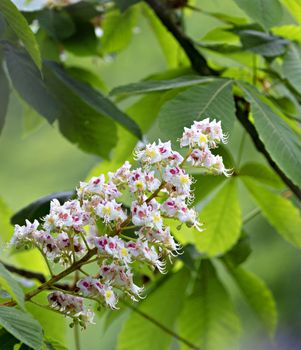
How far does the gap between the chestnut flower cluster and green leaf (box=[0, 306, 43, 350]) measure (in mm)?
59

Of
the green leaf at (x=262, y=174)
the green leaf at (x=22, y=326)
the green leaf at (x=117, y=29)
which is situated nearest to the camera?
the green leaf at (x=22, y=326)

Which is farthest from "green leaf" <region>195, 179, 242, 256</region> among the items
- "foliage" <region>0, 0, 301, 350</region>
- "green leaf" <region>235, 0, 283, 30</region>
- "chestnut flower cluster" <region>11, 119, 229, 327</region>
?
"chestnut flower cluster" <region>11, 119, 229, 327</region>

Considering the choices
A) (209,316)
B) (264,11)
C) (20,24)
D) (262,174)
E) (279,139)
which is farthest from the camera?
(209,316)

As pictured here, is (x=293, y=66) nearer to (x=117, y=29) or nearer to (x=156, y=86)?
(x=156, y=86)

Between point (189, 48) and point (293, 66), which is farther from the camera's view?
point (189, 48)

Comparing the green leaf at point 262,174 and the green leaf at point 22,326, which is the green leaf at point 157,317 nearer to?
the green leaf at point 262,174

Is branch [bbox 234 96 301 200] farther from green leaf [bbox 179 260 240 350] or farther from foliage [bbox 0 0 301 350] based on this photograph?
green leaf [bbox 179 260 240 350]

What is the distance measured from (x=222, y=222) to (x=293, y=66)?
0.97ft

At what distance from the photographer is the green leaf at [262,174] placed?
50.8 inches

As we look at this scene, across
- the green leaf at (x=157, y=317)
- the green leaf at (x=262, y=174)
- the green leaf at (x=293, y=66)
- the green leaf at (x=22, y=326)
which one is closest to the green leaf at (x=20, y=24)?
the green leaf at (x=22, y=326)

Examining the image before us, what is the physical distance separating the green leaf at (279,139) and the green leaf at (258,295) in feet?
1.53

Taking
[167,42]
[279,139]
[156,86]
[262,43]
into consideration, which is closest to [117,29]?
[167,42]

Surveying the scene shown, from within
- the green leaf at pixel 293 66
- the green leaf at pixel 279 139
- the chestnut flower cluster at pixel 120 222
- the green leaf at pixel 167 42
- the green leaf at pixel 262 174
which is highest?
the chestnut flower cluster at pixel 120 222

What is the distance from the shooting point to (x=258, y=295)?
4.81 feet
